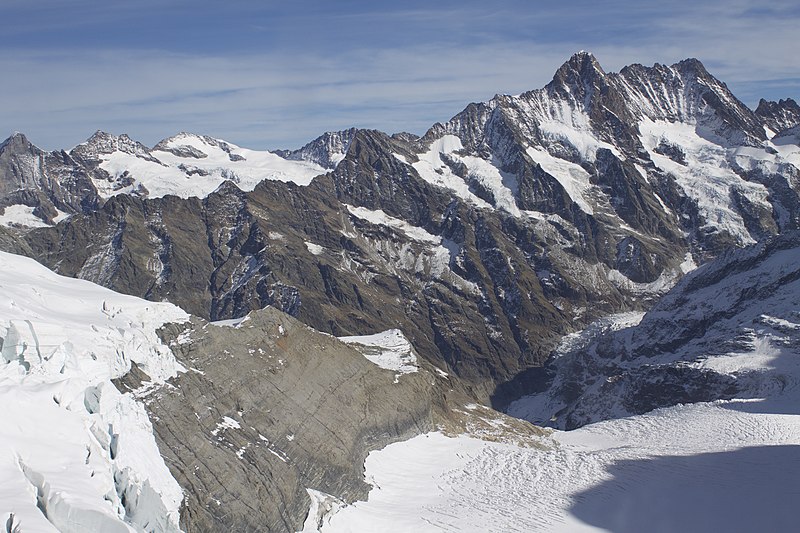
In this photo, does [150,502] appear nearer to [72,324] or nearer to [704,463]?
[72,324]

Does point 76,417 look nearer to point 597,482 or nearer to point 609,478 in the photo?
point 597,482

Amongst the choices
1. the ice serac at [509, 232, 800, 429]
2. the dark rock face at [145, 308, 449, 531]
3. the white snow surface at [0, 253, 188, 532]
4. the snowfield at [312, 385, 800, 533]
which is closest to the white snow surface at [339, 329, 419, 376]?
the dark rock face at [145, 308, 449, 531]

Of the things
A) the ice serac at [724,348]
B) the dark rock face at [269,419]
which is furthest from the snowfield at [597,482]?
the ice serac at [724,348]

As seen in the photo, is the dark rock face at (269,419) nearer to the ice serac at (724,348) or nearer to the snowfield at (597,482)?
the snowfield at (597,482)

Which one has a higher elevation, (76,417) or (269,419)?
(76,417)

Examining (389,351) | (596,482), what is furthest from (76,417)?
(389,351)

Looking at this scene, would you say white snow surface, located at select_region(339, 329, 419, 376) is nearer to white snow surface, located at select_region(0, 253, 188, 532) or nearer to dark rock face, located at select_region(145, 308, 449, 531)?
dark rock face, located at select_region(145, 308, 449, 531)

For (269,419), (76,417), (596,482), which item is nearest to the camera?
(76,417)
